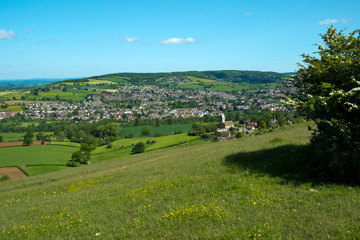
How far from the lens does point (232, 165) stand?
1519 centimetres

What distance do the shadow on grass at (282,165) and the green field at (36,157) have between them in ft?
162

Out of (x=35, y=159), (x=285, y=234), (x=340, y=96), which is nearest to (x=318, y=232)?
(x=285, y=234)

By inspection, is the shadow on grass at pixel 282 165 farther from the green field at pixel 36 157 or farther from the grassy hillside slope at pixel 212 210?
the green field at pixel 36 157

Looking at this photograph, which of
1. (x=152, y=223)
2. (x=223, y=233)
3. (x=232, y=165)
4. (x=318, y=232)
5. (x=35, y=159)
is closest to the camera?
(x=318, y=232)

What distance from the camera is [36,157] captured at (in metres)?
64.4

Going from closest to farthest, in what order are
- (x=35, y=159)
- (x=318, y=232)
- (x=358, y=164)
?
(x=318, y=232) < (x=358, y=164) < (x=35, y=159)

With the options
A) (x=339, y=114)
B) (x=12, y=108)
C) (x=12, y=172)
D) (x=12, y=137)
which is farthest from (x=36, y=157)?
(x=12, y=108)

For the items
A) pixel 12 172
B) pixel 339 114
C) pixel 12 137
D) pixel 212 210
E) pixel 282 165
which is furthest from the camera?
pixel 12 137

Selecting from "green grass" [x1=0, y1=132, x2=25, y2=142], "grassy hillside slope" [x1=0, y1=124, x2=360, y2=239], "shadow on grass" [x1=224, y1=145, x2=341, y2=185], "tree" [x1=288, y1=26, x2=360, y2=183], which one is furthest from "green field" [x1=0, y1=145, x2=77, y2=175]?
"tree" [x1=288, y1=26, x2=360, y2=183]

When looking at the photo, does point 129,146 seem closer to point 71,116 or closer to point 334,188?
point 334,188

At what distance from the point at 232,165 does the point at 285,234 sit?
8.87 m

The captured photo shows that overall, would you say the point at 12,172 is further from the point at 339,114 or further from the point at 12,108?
the point at 12,108

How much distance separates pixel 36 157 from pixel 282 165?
217 feet

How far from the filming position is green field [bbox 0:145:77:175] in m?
56.2
